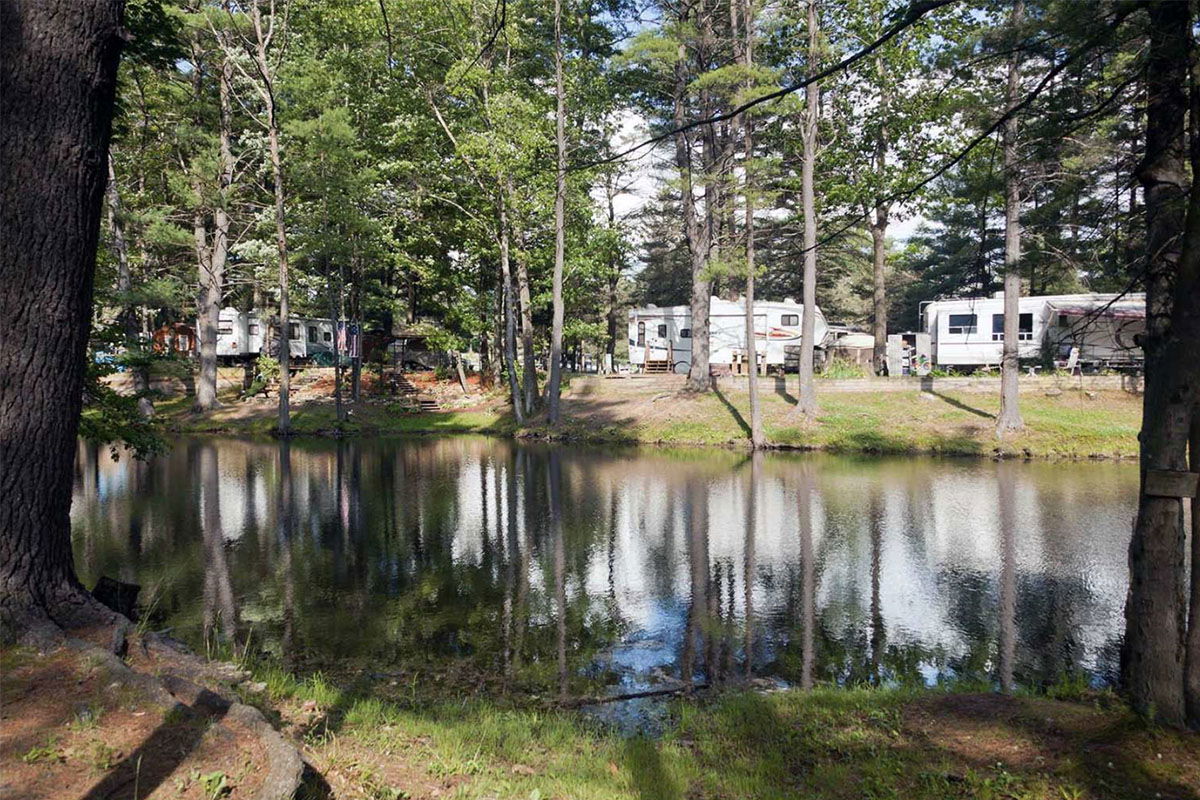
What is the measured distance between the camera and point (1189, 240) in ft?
16.2

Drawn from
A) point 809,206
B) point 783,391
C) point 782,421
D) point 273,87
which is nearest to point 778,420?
point 782,421

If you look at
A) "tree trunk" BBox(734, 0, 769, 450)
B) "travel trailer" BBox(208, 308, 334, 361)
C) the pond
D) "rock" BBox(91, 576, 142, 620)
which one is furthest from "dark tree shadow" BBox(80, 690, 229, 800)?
"travel trailer" BBox(208, 308, 334, 361)

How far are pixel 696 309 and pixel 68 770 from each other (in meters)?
28.9

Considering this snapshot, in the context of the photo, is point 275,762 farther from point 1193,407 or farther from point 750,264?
point 750,264

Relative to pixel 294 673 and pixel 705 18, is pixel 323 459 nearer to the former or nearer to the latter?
pixel 294 673

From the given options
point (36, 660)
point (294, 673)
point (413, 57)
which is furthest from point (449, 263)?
point (36, 660)

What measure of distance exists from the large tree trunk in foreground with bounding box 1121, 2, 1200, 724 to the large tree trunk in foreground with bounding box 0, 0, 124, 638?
6552 millimetres

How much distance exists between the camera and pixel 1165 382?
5215 mm

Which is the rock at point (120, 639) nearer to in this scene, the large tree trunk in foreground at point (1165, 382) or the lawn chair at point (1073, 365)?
the large tree trunk in foreground at point (1165, 382)

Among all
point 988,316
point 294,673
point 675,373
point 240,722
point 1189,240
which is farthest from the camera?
point 675,373

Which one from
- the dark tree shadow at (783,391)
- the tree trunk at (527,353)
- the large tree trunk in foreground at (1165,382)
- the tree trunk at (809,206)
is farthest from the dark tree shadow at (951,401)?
the large tree trunk in foreground at (1165,382)

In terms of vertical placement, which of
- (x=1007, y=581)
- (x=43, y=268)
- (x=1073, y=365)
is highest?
(x=43, y=268)

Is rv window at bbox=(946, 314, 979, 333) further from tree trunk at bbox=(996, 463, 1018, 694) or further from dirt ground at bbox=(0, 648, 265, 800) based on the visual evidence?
dirt ground at bbox=(0, 648, 265, 800)

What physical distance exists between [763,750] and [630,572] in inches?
237
